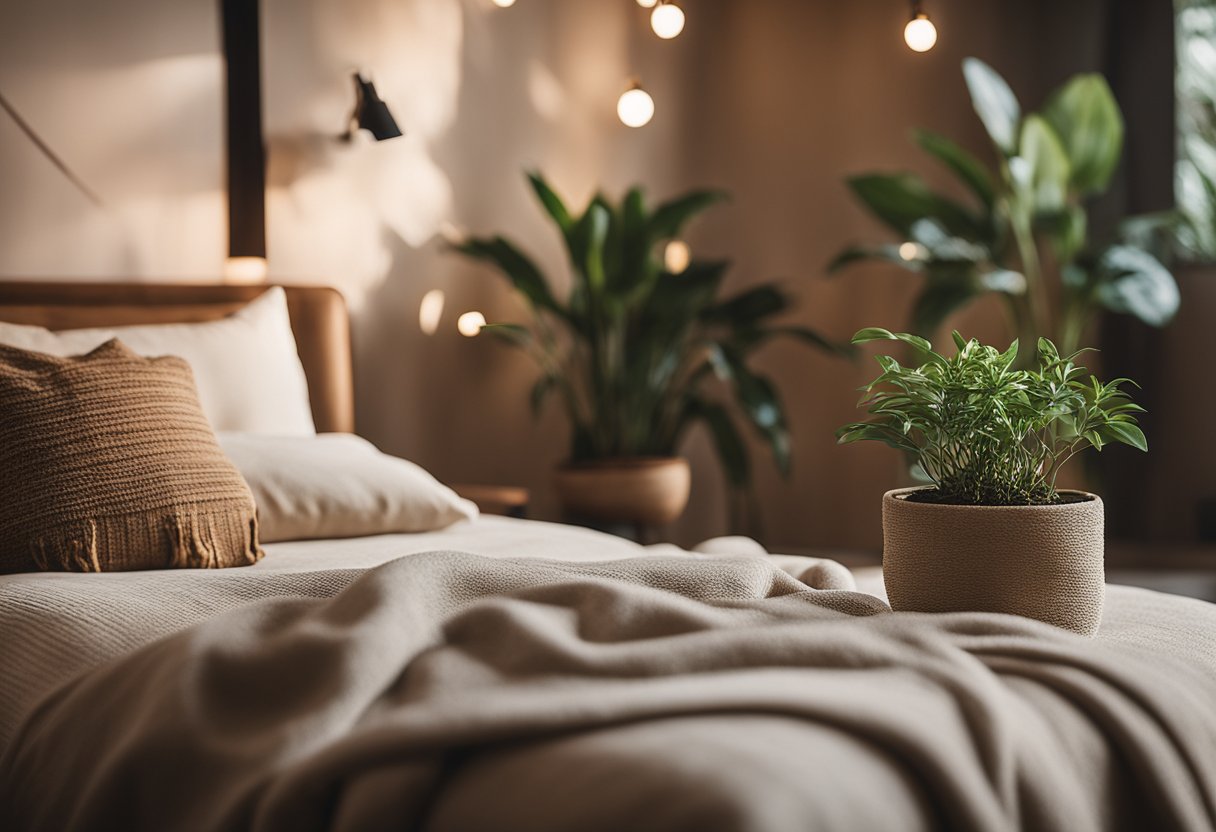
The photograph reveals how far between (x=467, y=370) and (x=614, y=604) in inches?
97.2

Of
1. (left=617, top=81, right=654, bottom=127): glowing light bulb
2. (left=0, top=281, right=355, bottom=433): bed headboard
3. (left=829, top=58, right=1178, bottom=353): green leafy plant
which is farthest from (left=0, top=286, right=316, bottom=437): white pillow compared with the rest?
(left=829, top=58, right=1178, bottom=353): green leafy plant

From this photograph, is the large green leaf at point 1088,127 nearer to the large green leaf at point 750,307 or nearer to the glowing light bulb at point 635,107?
the large green leaf at point 750,307

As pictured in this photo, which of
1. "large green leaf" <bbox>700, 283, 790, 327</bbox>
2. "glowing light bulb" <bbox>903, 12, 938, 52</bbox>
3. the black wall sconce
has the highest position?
"glowing light bulb" <bbox>903, 12, 938, 52</bbox>

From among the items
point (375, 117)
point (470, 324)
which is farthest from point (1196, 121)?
point (375, 117)

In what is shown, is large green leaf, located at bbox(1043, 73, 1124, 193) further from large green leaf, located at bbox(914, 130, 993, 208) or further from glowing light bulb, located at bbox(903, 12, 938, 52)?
glowing light bulb, located at bbox(903, 12, 938, 52)

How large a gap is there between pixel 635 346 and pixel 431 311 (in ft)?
2.03

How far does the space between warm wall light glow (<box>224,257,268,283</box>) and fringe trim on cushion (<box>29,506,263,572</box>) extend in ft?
4.11

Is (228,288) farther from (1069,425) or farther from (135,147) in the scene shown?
(1069,425)

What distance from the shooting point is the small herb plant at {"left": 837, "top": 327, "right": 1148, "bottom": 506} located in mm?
1266

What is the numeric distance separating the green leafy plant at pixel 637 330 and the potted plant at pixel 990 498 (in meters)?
1.95

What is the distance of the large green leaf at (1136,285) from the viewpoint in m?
3.46

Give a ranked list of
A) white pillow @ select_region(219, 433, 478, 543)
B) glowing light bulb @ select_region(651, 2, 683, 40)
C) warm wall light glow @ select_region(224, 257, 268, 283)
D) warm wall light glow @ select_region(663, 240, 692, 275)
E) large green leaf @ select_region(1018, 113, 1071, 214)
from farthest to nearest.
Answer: warm wall light glow @ select_region(663, 240, 692, 275), large green leaf @ select_region(1018, 113, 1071, 214), warm wall light glow @ select_region(224, 257, 268, 283), glowing light bulb @ select_region(651, 2, 683, 40), white pillow @ select_region(219, 433, 478, 543)

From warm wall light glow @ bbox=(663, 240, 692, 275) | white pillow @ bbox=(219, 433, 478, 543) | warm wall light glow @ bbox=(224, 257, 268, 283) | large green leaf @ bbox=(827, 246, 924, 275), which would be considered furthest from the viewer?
warm wall light glow @ bbox=(663, 240, 692, 275)

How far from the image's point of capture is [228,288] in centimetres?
270
